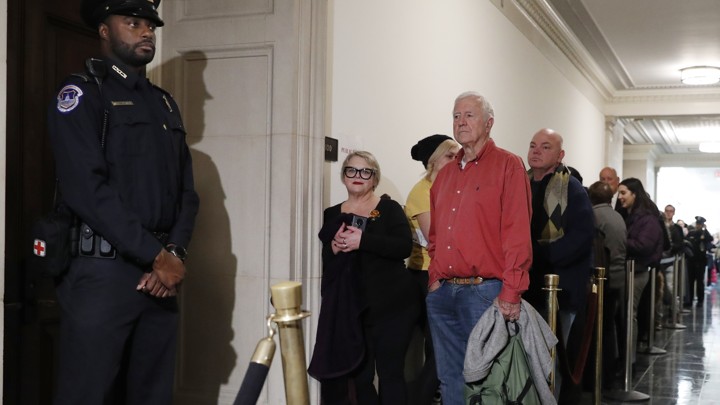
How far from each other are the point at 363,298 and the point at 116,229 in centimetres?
165

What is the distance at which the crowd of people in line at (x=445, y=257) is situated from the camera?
3.81 metres

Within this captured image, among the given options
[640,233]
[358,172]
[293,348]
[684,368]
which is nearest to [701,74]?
[640,233]

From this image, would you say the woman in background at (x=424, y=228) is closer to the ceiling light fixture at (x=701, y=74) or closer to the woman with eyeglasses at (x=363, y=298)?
the woman with eyeglasses at (x=363, y=298)

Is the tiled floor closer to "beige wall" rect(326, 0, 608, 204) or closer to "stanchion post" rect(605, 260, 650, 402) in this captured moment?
"stanchion post" rect(605, 260, 650, 402)

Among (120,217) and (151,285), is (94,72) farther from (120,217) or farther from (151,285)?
(151,285)

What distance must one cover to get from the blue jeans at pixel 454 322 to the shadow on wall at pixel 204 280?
112 cm

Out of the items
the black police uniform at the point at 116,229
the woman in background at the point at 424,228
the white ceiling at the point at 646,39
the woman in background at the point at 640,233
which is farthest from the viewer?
the white ceiling at the point at 646,39

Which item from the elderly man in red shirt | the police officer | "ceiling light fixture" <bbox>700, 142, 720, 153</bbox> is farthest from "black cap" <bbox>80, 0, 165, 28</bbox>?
"ceiling light fixture" <bbox>700, 142, 720, 153</bbox>

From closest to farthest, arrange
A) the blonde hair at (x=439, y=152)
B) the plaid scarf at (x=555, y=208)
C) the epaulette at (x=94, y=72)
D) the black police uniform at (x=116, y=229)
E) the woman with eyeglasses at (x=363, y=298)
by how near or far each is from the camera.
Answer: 1. the black police uniform at (x=116, y=229)
2. the epaulette at (x=94, y=72)
3. the woman with eyeglasses at (x=363, y=298)
4. the blonde hair at (x=439, y=152)
5. the plaid scarf at (x=555, y=208)

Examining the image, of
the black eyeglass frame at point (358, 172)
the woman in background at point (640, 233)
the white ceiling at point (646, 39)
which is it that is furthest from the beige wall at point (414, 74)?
the woman in background at point (640, 233)

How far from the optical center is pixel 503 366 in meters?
3.62

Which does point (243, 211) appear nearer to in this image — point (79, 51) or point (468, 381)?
point (79, 51)

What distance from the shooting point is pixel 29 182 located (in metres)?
3.63

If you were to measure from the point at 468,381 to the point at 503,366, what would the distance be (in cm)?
18
